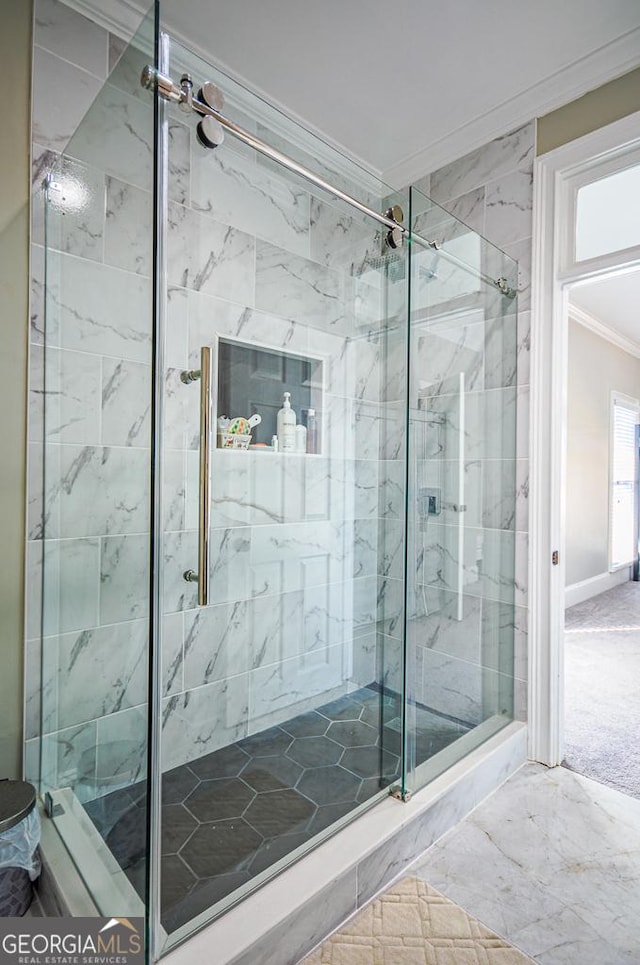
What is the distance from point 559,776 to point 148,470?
75.2 inches

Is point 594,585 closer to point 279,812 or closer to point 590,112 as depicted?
point 590,112

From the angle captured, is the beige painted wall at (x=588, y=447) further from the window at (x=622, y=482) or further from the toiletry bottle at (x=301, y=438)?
the toiletry bottle at (x=301, y=438)

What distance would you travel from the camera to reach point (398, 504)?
64.4 inches

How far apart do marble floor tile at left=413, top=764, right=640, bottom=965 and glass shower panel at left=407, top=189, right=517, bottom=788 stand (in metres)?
0.22

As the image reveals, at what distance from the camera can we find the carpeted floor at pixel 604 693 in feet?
6.57

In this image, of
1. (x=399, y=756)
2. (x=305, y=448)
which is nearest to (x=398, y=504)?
(x=305, y=448)

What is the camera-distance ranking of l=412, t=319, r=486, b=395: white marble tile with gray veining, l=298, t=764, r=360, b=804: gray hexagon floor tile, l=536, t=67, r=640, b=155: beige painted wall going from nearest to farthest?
l=298, t=764, r=360, b=804: gray hexagon floor tile < l=412, t=319, r=486, b=395: white marble tile with gray veining < l=536, t=67, r=640, b=155: beige painted wall

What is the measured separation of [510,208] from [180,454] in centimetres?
180

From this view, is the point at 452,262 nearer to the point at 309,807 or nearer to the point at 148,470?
the point at 148,470

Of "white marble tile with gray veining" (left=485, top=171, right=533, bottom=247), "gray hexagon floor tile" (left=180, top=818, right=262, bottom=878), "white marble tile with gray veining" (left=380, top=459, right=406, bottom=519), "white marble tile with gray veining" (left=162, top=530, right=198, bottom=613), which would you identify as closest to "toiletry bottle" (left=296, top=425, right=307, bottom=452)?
"white marble tile with gray veining" (left=380, top=459, right=406, bottom=519)

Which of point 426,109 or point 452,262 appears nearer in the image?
point 452,262

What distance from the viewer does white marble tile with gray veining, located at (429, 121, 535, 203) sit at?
2.05 m

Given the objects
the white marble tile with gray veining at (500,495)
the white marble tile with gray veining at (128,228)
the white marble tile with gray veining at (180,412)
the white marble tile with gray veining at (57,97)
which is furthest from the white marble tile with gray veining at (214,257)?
the white marble tile with gray veining at (500,495)

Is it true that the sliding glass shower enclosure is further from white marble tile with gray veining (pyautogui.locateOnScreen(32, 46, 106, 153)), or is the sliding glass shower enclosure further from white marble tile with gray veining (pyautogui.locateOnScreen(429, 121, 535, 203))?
white marble tile with gray veining (pyautogui.locateOnScreen(429, 121, 535, 203))
